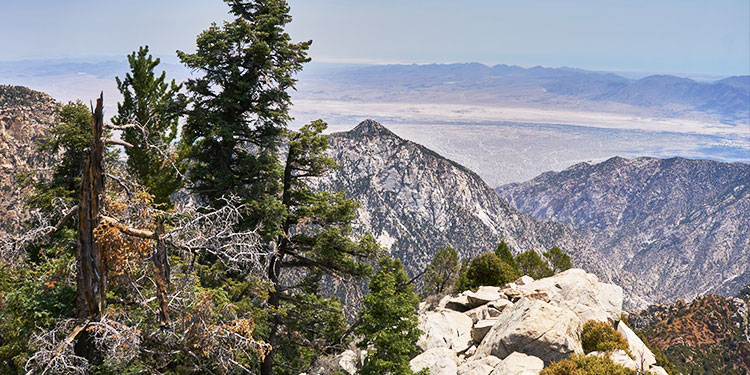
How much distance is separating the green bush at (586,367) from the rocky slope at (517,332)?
2.23 ft

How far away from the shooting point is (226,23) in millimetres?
19562

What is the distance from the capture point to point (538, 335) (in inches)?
635

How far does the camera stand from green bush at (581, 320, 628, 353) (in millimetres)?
16906

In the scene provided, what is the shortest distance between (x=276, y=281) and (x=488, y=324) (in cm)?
906

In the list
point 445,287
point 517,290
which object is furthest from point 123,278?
point 445,287

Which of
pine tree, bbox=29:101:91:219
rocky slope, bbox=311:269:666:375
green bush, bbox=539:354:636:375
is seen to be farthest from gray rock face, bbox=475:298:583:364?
pine tree, bbox=29:101:91:219

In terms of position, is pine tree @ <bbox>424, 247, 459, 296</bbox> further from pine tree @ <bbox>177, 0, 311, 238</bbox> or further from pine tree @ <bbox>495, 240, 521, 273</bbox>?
pine tree @ <bbox>177, 0, 311, 238</bbox>

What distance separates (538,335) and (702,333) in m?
138

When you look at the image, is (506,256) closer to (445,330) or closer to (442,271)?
(442,271)

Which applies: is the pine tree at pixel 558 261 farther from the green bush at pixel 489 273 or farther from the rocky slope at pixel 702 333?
the rocky slope at pixel 702 333

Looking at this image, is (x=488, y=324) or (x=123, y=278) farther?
(x=488, y=324)

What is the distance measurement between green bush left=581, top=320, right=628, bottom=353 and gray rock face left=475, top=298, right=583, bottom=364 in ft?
1.25

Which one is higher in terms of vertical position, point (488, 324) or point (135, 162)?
point (135, 162)

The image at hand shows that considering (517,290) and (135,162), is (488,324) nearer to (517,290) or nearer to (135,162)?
(517,290)
